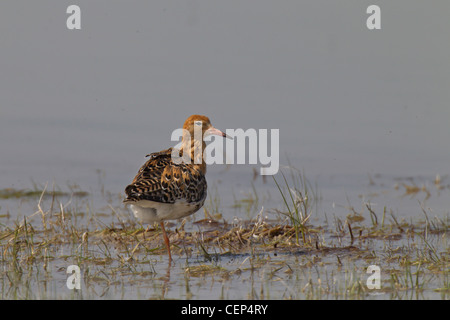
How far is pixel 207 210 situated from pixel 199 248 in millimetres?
1906

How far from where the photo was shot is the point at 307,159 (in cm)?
1352

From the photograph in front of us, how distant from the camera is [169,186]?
28.2ft

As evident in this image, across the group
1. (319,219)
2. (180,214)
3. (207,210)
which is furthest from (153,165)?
(319,219)

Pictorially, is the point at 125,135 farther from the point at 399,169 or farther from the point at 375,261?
the point at 375,261

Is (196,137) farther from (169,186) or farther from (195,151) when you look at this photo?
(169,186)

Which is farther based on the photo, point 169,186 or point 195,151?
point 195,151

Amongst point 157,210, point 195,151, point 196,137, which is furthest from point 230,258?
point 196,137

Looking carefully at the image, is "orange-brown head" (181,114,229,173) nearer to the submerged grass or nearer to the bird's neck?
the bird's neck

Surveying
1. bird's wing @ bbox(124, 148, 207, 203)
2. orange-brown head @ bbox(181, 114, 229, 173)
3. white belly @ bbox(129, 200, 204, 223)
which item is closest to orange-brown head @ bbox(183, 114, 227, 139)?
orange-brown head @ bbox(181, 114, 229, 173)

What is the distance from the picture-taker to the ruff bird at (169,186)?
8367mm

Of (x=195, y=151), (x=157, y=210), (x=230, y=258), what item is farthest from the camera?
(x=195, y=151)

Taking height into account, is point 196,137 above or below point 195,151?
above

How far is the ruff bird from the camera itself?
837 centimetres

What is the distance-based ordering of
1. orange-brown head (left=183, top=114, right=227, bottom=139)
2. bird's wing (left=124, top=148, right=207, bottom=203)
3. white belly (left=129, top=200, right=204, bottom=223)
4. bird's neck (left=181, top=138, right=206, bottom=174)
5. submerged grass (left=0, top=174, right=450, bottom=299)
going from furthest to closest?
orange-brown head (left=183, top=114, right=227, bottom=139), bird's neck (left=181, top=138, right=206, bottom=174), white belly (left=129, top=200, right=204, bottom=223), bird's wing (left=124, top=148, right=207, bottom=203), submerged grass (left=0, top=174, right=450, bottom=299)
